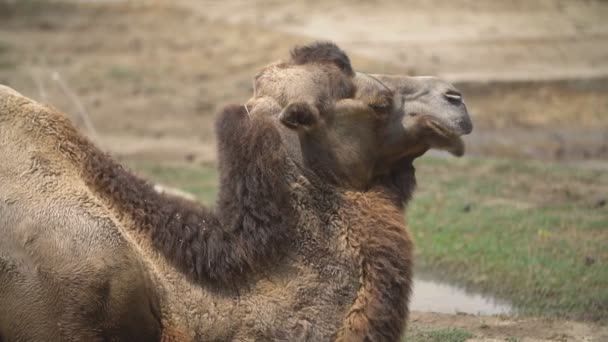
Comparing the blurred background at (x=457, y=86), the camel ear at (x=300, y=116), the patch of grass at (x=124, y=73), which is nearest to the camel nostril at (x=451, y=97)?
the camel ear at (x=300, y=116)

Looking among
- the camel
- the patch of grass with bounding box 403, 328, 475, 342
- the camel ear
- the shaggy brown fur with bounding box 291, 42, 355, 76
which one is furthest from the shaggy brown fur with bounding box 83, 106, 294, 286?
the patch of grass with bounding box 403, 328, 475, 342

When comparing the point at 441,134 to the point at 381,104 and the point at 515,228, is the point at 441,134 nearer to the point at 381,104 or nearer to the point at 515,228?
the point at 381,104

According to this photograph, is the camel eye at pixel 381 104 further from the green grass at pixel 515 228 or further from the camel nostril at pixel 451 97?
the green grass at pixel 515 228

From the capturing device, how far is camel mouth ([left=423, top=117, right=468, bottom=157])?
5.61 m

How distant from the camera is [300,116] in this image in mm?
5410

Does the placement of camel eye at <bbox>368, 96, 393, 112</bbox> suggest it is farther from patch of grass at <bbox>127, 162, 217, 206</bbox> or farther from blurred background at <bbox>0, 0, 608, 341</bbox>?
patch of grass at <bbox>127, 162, 217, 206</bbox>

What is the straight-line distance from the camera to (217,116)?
5598 mm

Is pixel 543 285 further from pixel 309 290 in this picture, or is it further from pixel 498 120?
pixel 498 120

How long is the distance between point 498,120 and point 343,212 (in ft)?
33.6

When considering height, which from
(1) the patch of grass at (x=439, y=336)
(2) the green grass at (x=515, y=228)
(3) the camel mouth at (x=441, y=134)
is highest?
(3) the camel mouth at (x=441, y=134)

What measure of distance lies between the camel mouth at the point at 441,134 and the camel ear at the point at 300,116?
1.78 ft

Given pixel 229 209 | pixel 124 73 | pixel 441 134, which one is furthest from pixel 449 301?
pixel 124 73

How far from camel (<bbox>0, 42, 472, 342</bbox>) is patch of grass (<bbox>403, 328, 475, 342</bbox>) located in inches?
68.3

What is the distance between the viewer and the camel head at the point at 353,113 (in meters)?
5.52
